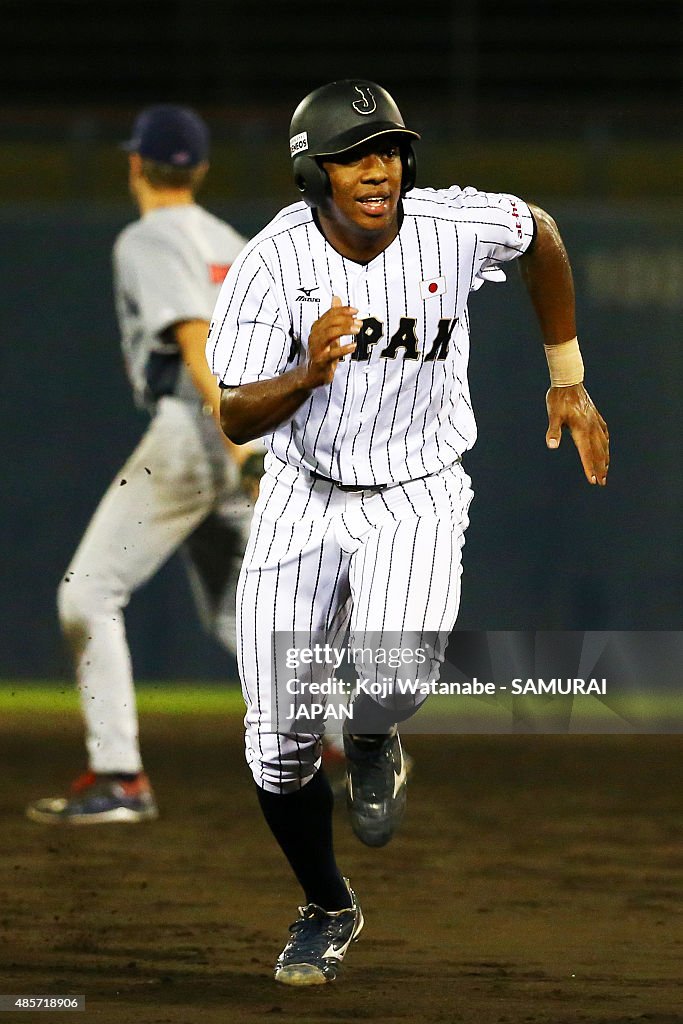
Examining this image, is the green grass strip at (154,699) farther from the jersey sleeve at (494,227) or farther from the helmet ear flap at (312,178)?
the helmet ear flap at (312,178)

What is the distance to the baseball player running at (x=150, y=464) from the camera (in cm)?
540

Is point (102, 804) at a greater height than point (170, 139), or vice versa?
point (170, 139)

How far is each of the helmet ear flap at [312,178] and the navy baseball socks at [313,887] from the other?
128cm

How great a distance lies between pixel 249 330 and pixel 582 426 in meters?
0.84

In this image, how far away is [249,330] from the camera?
129 inches

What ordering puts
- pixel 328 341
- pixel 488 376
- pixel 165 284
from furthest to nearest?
pixel 488 376, pixel 165 284, pixel 328 341

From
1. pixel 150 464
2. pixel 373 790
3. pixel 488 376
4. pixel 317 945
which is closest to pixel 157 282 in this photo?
pixel 150 464

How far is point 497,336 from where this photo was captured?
7.10 meters

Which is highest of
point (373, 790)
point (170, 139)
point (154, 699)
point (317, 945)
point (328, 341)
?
point (328, 341)

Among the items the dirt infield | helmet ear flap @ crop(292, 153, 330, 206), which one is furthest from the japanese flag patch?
the dirt infield

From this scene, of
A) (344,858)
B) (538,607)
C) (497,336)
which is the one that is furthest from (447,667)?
(497,336)

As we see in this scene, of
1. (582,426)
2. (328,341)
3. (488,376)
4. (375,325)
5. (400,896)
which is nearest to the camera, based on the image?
(328,341)

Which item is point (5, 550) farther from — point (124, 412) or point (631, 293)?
point (631, 293)

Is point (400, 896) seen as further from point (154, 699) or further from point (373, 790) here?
point (154, 699)
